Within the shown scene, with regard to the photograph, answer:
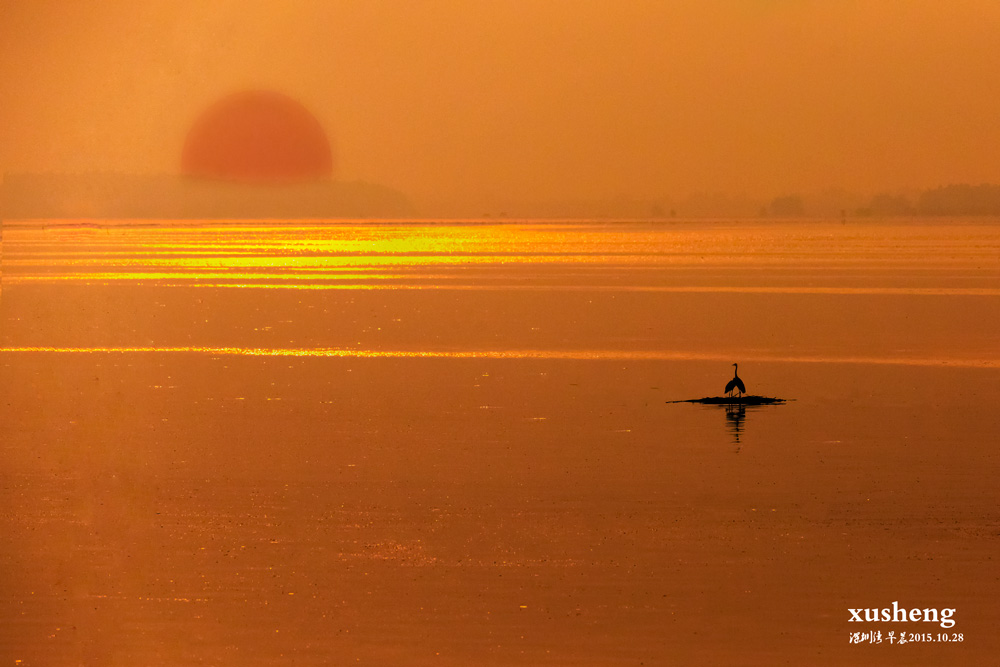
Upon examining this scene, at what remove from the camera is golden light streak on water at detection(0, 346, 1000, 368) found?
113 feet

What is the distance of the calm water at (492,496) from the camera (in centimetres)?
1317

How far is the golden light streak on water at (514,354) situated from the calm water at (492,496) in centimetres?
22

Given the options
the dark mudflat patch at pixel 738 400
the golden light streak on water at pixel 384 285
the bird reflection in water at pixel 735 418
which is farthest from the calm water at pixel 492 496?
the golden light streak on water at pixel 384 285

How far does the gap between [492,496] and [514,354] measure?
1808 cm

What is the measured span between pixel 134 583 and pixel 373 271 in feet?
246

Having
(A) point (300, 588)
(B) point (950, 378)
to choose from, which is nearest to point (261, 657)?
(A) point (300, 588)

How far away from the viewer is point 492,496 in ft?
60.1

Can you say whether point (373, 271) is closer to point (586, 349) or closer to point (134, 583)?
point (586, 349)

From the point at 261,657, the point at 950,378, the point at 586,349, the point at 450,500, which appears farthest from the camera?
the point at 586,349

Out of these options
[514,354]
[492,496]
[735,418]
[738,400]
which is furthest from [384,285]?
[492,496]

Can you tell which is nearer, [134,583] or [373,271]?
[134,583]

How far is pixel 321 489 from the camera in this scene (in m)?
18.8

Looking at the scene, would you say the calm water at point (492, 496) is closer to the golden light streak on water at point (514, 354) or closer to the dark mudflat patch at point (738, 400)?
the golden light streak on water at point (514, 354)

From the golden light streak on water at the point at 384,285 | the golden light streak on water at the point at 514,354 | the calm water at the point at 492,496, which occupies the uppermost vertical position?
the golden light streak on water at the point at 384,285
